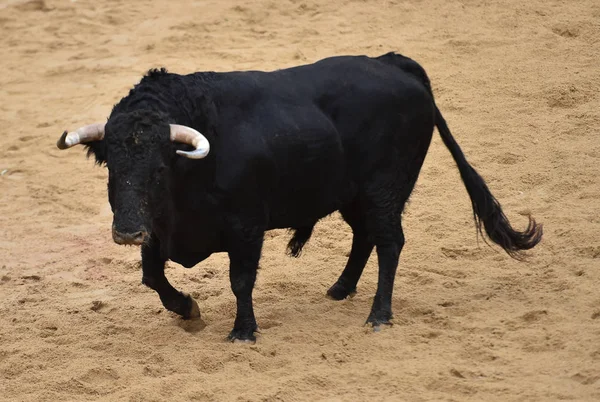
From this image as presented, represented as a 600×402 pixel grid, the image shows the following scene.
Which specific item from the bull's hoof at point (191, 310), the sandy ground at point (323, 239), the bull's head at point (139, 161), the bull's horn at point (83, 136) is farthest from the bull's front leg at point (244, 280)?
the bull's horn at point (83, 136)

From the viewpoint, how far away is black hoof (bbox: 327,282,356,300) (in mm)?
7238

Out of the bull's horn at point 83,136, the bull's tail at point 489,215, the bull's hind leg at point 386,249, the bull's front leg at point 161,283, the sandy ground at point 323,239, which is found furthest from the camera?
the bull's tail at point 489,215

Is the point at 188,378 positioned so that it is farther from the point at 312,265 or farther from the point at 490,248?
the point at 490,248

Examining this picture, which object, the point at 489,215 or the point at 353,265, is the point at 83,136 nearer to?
the point at 353,265

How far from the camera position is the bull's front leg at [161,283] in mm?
6609

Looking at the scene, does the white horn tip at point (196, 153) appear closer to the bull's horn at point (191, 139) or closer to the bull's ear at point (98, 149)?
the bull's horn at point (191, 139)

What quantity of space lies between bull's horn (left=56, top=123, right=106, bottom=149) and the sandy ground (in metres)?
1.31

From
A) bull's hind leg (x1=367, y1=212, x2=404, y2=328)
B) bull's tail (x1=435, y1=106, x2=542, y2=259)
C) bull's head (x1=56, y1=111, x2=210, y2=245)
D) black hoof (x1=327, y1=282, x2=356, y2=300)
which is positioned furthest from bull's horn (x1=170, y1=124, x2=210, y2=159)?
bull's tail (x1=435, y1=106, x2=542, y2=259)

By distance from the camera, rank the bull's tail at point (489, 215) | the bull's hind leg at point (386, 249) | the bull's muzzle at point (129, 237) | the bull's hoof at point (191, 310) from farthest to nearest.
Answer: the bull's tail at point (489, 215) < the bull's hoof at point (191, 310) < the bull's hind leg at point (386, 249) < the bull's muzzle at point (129, 237)

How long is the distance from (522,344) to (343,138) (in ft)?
5.56

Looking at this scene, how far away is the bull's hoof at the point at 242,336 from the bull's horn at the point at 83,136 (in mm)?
1433

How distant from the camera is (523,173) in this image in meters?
8.80

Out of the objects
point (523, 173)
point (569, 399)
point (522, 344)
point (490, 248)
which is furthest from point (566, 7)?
point (569, 399)

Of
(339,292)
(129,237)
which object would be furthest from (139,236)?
(339,292)
